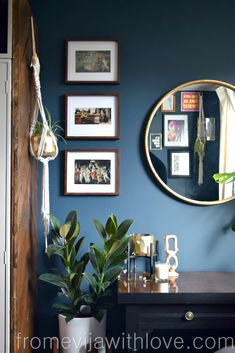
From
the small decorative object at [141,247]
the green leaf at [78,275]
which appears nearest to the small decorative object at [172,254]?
the small decorative object at [141,247]

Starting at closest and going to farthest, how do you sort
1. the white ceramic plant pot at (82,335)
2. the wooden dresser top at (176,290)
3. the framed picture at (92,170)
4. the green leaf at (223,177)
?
the wooden dresser top at (176,290) < the white ceramic plant pot at (82,335) < the green leaf at (223,177) < the framed picture at (92,170)

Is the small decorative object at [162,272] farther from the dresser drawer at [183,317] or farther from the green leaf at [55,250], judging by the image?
the green leaf at [55,250]

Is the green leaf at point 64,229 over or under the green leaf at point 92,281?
over

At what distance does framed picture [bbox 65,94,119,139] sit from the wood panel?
26 cm

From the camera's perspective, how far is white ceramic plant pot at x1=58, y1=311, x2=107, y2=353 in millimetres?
2166

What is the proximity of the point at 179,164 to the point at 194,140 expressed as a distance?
0.57ft

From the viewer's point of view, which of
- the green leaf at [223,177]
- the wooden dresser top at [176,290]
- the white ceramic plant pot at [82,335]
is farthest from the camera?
the green leaf at [223,177]

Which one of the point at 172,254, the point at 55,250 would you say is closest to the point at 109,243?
the point at 55,250

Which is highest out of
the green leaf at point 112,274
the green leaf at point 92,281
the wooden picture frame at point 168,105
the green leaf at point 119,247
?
the wooden picture frame at point 168,105

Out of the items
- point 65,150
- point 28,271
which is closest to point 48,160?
point 65,150

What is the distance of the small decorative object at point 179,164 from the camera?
2518 mm

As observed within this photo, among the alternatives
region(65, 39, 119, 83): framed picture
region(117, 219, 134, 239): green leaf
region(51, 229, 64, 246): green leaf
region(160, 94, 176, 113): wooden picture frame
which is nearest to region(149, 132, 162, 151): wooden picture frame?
region(160, 94, 176, 113): wooden picture frame

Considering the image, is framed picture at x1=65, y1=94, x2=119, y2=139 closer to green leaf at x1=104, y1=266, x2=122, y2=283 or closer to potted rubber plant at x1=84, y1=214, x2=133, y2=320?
potted rubber plant at x1=84, y1=214, x2=133, y2=320

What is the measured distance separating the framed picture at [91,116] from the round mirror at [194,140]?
9.1 inches
